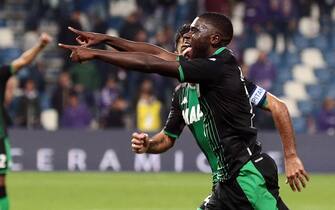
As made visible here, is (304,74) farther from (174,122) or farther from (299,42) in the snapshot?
(174,122)

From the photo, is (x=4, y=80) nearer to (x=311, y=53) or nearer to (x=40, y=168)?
(x=40, y=168)

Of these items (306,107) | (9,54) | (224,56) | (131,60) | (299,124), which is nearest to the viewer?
(131,60)

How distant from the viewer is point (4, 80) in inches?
406

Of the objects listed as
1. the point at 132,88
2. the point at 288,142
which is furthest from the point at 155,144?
the point at 132,88

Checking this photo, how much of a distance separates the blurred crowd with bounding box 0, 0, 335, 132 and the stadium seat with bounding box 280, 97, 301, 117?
0.23m

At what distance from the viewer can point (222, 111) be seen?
6.30 m

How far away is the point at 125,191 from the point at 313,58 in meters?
7.80

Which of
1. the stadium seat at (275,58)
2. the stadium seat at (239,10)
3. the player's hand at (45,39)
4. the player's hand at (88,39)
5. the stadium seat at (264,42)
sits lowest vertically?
the player's hand at (88,39)

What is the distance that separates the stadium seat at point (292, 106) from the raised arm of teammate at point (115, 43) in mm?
14072

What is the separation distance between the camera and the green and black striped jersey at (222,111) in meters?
6.14

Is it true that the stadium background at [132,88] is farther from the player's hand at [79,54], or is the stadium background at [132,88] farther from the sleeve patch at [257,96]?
the player's hand at [79,54]

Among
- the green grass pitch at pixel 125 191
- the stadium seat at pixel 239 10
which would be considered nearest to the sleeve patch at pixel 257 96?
the green grass pitch at pixel 125 191

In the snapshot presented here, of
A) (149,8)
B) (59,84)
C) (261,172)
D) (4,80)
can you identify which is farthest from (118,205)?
(149,8)

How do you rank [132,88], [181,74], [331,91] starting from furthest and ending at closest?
[331,91]
[132,88]
[181,74]
